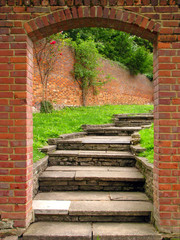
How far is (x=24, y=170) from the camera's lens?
2617 mm

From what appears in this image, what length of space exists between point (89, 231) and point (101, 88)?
517 inches

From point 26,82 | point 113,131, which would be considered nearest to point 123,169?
point 26,82

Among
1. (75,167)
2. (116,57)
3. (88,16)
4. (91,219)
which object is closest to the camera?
(88,16)

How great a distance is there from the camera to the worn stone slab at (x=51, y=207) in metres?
2.85

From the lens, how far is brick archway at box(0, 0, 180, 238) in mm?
2586

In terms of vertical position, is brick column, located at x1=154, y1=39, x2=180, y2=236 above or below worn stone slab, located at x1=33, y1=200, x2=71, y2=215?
above

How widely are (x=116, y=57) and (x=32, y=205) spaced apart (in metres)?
19.4

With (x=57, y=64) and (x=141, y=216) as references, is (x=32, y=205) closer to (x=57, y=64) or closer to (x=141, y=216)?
(x=141, y=216)

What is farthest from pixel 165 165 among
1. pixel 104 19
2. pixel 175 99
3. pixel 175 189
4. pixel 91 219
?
pixel 104 19

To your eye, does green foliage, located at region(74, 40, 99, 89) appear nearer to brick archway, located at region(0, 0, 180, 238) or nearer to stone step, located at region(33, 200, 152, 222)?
brick archway, located at region(0, 0, 180, 238)

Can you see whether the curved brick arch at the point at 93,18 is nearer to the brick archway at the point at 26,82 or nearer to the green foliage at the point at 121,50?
the brick archway at the point at 26,82

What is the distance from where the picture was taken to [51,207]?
291 cm

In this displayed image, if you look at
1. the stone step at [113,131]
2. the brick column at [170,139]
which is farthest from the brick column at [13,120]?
the stone step at [113,131]

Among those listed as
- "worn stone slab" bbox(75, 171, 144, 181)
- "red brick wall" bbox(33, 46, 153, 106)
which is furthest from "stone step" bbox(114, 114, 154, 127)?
"worn stone slab" bbox(75, 171, 144, 181)
